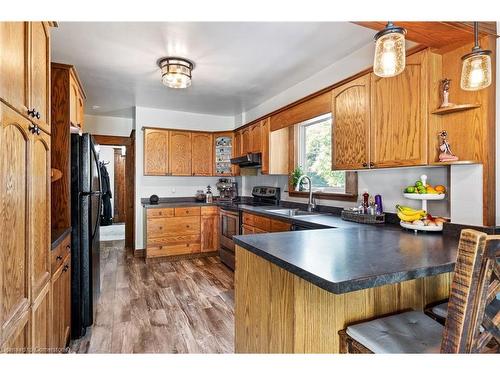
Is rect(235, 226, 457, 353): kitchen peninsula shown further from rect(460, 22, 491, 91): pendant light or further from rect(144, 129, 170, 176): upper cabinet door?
rect(144, 129, 170, 176): upper cabinet door

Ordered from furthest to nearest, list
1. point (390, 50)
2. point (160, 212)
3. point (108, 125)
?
point (108, 125), point (160, 212), point (390, 50)

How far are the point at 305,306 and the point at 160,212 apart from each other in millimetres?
3576

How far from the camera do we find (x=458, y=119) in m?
1.76

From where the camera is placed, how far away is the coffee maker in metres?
5.32

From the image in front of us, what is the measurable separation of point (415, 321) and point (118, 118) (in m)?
5.79

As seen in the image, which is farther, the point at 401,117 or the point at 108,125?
the point at 108,125

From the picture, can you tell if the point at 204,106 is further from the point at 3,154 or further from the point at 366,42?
the point at 3,154

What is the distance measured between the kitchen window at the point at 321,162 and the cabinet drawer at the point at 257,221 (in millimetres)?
688

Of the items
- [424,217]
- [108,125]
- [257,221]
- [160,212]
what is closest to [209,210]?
[160,212]

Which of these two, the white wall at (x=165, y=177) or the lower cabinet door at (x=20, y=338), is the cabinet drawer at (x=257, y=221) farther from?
the lower cabinet door at (x=20, y=338)

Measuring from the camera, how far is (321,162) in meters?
3.50

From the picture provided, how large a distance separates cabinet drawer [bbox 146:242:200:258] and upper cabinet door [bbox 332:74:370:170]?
2894 mm

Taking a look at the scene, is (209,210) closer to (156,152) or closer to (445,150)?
(156,152)
